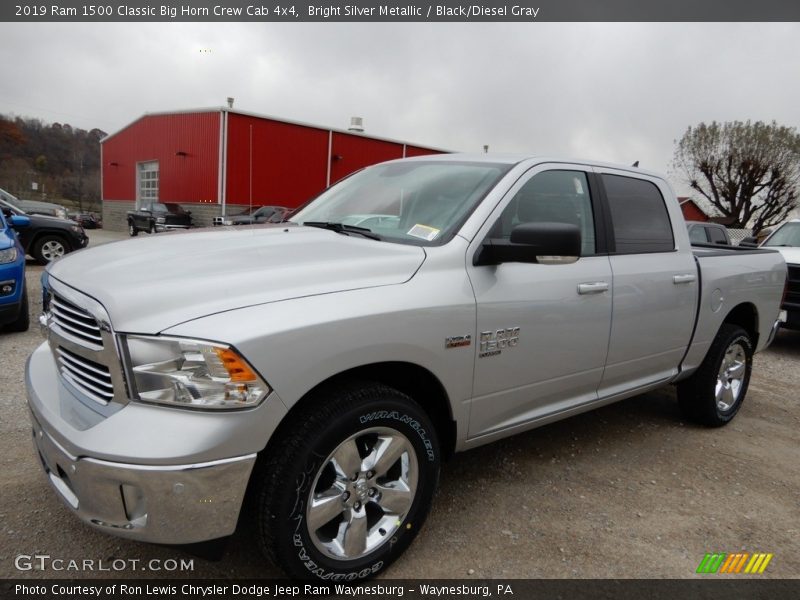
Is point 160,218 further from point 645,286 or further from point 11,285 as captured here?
point 645,286

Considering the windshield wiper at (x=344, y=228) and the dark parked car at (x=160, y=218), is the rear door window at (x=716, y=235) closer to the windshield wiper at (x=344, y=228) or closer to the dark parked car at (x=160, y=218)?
the windshield wiper at (x=344, y=228)

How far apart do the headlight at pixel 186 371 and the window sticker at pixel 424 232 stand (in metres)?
1.13

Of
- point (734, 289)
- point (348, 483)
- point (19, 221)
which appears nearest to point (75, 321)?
point (348, 483)

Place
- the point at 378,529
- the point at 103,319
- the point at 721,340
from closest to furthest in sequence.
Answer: the point at 103,319, the point at 378,529, the point at 721,340

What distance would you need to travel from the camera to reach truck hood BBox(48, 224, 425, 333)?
6.19 feet

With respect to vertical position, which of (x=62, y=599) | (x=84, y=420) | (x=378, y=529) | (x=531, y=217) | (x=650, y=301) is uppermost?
(x=531, y=217)

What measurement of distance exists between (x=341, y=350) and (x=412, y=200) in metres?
1.21

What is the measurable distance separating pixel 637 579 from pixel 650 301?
62.2 inches

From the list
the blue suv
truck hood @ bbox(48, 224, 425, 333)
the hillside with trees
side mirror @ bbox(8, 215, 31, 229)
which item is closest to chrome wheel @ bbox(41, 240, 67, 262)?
side mirror @ bbox(8, 215, 31, 229)

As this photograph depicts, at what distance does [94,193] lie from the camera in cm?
6050

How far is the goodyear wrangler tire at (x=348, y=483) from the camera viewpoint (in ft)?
6.46

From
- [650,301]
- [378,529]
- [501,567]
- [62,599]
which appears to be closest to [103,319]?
[62,599]

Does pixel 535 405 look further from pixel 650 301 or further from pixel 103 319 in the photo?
pixel 103 319

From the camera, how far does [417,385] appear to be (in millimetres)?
2510
